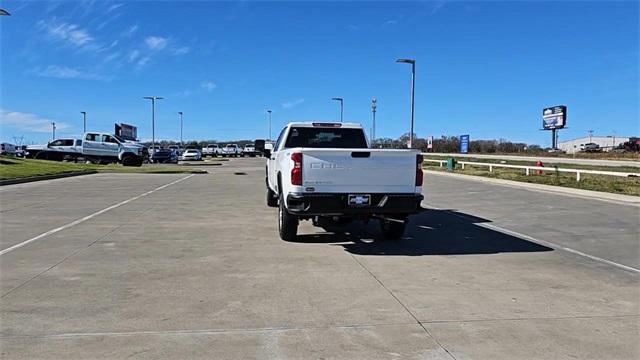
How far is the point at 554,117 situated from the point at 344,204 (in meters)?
93.8

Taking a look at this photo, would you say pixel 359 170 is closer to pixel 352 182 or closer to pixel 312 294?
pixel 352 182

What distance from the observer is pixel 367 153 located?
8758 millimetres

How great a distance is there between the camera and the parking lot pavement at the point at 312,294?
4762mm

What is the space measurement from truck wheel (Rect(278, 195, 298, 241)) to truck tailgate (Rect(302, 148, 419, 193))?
3.55 feet

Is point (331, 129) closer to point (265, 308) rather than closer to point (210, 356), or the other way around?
point (265, 308)

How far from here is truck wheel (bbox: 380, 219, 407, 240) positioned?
32.3 ft

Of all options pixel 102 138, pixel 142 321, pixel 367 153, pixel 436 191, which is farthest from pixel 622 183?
pixel 102 138

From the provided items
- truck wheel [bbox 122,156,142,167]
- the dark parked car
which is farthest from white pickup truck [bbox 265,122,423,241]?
the dark parked car

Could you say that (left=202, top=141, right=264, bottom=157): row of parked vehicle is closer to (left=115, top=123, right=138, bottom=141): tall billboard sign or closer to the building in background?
(left=115, top=123, right=138, bottom=141): tall billboard sign

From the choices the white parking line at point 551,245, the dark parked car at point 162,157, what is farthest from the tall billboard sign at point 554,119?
the white parking line at point 551,245

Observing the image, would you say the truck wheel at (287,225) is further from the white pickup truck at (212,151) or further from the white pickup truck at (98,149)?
the white pickup truck at (212,151)

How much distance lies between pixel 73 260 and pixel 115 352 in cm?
400

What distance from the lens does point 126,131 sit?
83438mm

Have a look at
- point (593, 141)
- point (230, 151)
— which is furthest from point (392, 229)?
point (593, 141)
